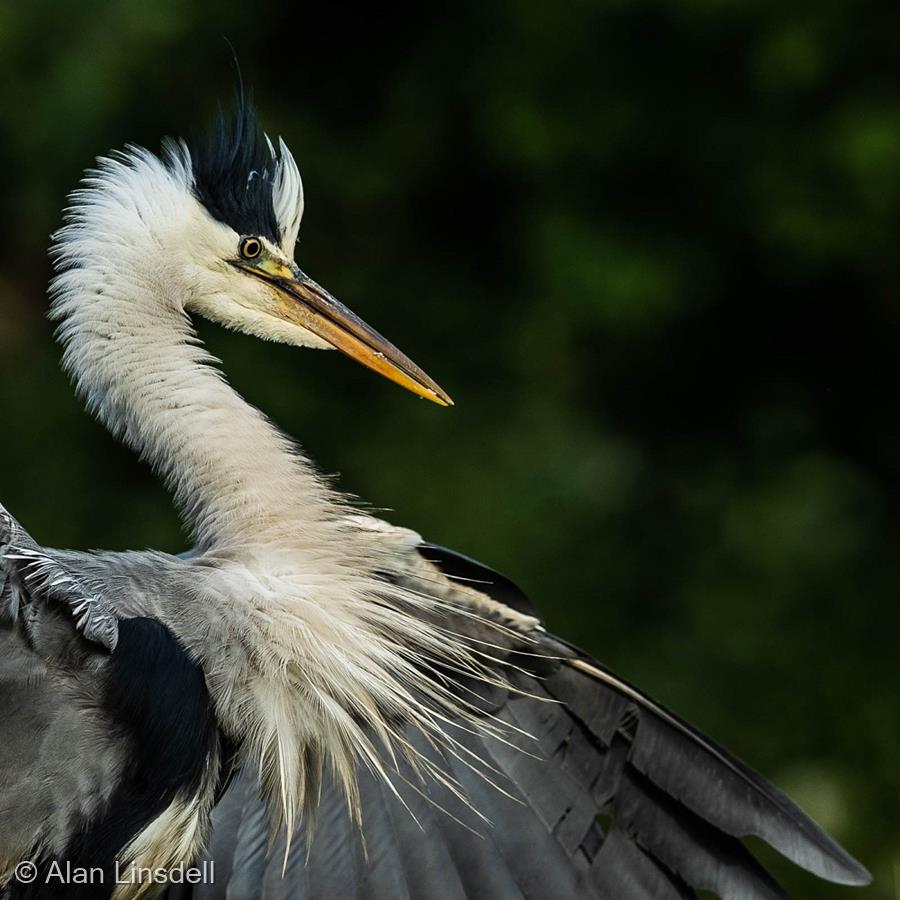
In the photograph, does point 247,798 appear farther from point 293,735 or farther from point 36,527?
point 36,527

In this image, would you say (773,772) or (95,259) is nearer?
(95,259)

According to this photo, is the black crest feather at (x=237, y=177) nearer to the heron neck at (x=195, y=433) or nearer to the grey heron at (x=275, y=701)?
the grey heron at (x=275, y=701)

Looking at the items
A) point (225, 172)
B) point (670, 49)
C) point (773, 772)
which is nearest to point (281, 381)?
point (670, 49)

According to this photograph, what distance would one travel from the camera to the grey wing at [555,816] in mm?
2533

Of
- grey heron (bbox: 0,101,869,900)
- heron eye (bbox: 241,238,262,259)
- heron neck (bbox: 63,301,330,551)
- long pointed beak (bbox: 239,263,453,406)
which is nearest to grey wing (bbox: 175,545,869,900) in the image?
grey heron (bbox: 0,101,869,900)

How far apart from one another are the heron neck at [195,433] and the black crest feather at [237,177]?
0.30 m

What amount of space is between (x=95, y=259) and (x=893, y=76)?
148 inches

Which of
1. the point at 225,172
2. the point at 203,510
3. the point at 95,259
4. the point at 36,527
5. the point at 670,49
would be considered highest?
the point at 670,49

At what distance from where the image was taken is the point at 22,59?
5.50 metres

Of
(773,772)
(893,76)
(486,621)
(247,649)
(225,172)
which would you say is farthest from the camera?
(893,76)

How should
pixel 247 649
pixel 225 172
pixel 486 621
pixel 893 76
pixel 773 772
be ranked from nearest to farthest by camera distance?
pixel 247 649
pixel 486 621
pixel 225 172
pixel 773 772
pixel 893 76

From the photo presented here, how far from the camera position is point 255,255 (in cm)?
275

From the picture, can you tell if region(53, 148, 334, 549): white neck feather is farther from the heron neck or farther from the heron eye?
the heron eye

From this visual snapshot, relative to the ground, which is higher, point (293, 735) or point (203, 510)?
point (203, 510)
